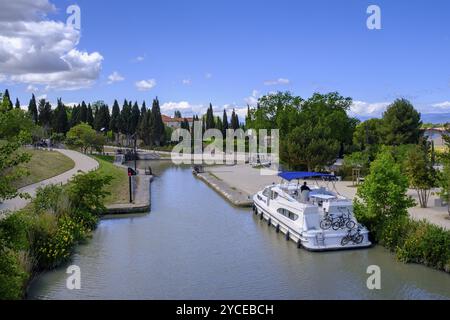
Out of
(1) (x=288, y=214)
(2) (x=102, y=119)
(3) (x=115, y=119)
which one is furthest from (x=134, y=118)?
(1) (x=288, y=214)

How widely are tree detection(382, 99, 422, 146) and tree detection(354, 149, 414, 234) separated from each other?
40.3 m

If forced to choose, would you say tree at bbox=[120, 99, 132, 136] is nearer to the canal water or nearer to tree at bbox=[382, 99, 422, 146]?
tree at bbox=[382, 99, 422, 146]

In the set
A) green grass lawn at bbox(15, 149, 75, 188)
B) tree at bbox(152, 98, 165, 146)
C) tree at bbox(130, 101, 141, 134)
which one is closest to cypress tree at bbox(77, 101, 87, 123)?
tree at bbox(130, 101, 141, 134)

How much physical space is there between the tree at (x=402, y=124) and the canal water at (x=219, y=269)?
128 feet

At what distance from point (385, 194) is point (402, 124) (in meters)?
41.5

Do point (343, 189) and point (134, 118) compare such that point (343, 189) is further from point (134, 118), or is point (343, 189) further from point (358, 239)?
point (134, 118)

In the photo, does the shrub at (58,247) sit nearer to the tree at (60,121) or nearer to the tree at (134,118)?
the tree at (60,121)

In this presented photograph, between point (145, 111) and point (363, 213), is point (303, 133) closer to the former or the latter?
point (363, 213)

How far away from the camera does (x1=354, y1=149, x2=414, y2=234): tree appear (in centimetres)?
2027

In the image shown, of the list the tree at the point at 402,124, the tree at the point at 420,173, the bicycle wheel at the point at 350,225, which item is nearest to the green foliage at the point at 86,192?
the bicycle wheel at the point at 350,225

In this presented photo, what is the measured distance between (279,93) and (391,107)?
14570 mm

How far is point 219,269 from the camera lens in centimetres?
1761
